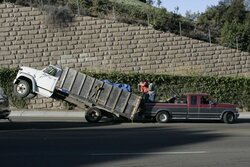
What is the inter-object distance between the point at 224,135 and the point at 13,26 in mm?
19576

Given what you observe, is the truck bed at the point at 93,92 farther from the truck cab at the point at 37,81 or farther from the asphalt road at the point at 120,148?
the asphalt road at the point at 120,148

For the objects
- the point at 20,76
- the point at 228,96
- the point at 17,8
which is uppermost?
the point at 17,8

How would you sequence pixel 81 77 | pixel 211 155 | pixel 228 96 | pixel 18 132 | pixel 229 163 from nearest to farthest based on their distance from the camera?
1. pixel 229 163
2. pixel 211 155
3. pixel 18 132
4. pixel 81 77
5. pixel 228 96

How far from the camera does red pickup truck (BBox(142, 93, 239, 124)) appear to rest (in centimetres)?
2274

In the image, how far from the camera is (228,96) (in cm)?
3117

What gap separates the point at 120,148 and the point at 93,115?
8962 millimetres

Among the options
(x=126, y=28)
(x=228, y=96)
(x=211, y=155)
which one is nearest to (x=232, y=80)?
(x=228, y=96)

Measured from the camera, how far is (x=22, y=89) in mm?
22328

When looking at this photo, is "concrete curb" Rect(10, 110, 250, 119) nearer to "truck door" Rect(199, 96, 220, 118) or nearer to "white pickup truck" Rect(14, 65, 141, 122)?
"white pickup truck" Rect(14, 65, 141, 122)

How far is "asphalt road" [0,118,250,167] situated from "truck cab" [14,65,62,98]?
4267 millimetres

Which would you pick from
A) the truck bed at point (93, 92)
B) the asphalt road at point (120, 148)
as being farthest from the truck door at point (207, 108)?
the asphalt road at point (120, 148)

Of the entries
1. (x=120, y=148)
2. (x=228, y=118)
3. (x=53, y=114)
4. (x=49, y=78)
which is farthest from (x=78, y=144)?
(x=53, y=114)

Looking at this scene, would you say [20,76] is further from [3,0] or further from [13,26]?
[3,0]

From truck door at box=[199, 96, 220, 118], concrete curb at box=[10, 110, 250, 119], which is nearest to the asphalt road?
truck door at box=[199, 96, 220, 118]
